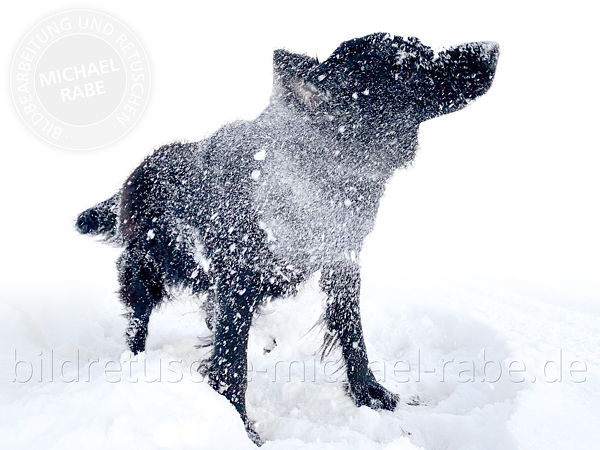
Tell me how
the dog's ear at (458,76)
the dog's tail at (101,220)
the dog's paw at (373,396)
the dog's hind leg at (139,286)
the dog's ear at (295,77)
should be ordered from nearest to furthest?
the dog's ear at (458,76)
the dog's ear at (295,77)
the dog's paw at (373,396)
the dog's hind leg at (139,286)
the dog's tail at (101,220)

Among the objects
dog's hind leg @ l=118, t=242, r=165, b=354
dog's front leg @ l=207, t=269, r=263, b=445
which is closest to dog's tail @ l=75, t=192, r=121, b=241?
dog's hind leg @ l=118, t=242, r=165, b=354

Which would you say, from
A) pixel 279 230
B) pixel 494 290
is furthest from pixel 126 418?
pixel 494 290

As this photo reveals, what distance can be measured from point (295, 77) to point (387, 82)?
333 millimetres

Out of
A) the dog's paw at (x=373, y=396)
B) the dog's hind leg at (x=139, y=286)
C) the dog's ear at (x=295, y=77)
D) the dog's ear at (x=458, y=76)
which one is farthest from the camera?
the dog's hind leg at (x=139, y=286)

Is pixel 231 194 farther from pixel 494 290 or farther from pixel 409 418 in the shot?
pixel 494 290

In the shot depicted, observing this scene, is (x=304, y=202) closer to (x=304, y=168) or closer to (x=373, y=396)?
(x=304, y=168)

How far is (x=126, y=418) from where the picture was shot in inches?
50.4

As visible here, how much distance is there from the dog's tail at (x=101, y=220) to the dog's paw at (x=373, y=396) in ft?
5.26

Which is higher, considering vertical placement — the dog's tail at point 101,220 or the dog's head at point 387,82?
the dog's head at point 387,82

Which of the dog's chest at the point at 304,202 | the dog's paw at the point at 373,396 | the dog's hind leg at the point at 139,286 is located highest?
the dog's chest at the point at 304,202

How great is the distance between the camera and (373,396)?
2119 mm

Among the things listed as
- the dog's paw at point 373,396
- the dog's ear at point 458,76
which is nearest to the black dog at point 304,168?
the dog's ear at point 458,76

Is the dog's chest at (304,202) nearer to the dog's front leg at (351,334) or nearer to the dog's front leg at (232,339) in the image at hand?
the dog's front leg at (232,339)

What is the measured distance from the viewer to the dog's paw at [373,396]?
6.79 feet
